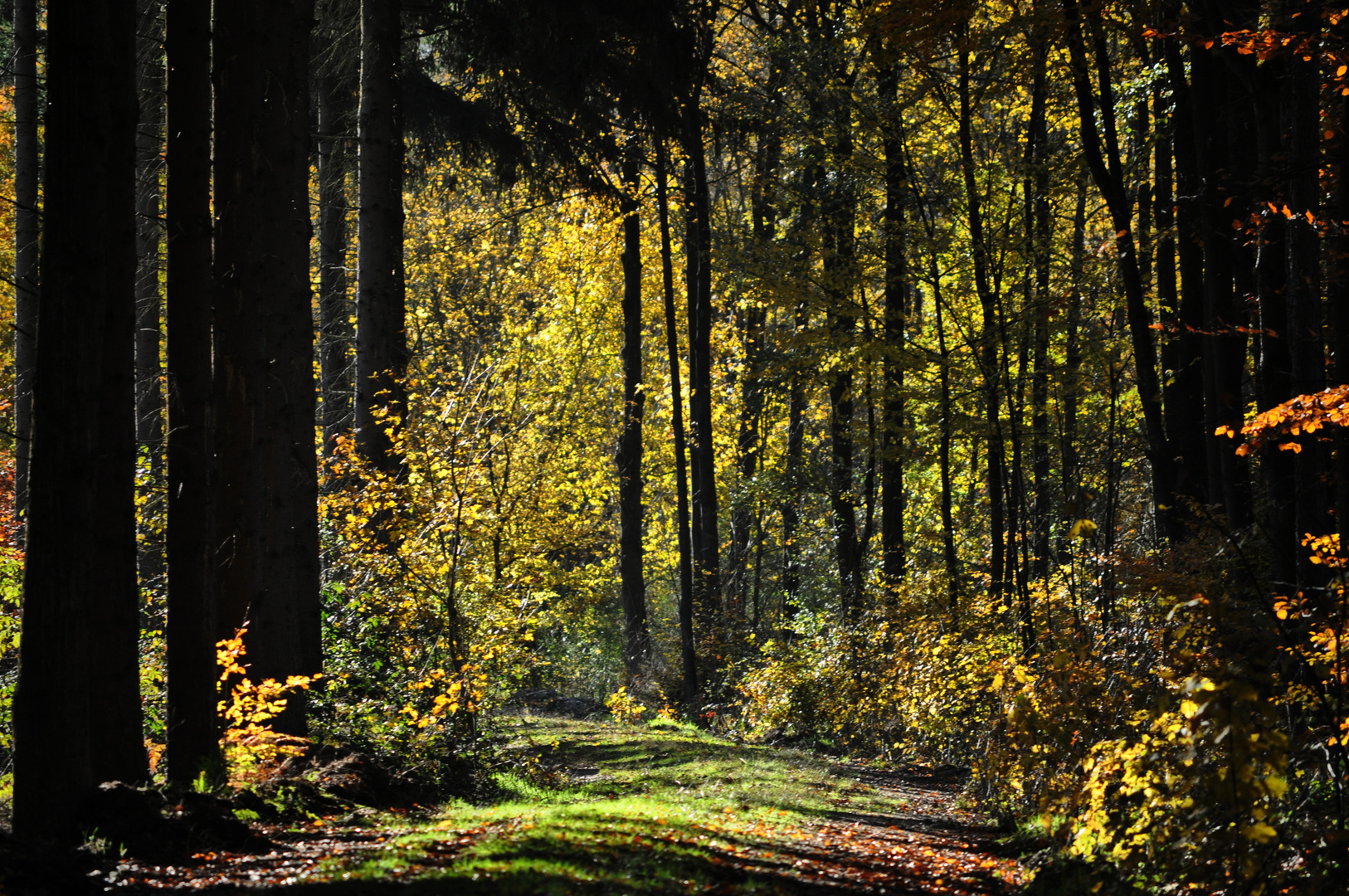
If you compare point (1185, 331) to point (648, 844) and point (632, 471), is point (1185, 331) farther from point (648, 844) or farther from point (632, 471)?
point (632, 471)

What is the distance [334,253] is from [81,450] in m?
12.6

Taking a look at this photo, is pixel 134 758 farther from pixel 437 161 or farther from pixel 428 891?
pixel 437 161

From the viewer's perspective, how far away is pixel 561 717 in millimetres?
17453

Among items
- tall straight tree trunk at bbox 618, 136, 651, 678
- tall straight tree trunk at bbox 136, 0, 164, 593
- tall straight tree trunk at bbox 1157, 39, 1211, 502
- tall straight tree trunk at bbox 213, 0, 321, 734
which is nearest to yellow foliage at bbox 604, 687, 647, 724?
tall straight tree trunk at bbox 618, 136, 651, 678

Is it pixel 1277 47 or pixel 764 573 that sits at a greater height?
pixel 1277 47

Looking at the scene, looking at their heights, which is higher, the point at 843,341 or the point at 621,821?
the point at 843,341

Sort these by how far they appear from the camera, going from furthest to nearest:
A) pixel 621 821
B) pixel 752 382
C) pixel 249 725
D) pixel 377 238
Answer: pixel 752 382 < pixel 377 238 < pixel 249 725 < pixel 621 821

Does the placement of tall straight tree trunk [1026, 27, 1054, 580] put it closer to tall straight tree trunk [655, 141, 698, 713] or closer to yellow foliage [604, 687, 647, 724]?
tall straight tree trunk [655, 141, 698, 713]

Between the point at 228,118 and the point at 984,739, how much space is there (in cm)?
775

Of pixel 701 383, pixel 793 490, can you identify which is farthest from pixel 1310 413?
pixel 793 490

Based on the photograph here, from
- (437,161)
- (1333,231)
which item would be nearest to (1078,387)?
(1333,231)

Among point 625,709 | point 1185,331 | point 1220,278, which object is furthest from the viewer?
point 625,709

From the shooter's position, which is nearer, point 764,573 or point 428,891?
point 428,891

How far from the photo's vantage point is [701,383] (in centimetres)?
1859
